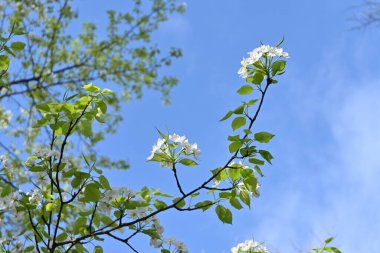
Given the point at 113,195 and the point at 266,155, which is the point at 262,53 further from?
the point at 113,195

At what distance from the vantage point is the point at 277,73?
70.0 inches

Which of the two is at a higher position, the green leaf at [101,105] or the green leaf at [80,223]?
the green leaf at [101,105]

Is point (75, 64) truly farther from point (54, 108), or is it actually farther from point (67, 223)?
point (54, 108)

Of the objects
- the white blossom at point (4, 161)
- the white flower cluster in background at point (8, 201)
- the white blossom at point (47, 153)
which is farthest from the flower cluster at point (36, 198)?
the white blossom at point (4, 161)

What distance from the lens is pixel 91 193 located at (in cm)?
183

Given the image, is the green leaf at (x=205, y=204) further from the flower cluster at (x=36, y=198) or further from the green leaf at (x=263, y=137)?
the flower cluster at (x=36, y=198)

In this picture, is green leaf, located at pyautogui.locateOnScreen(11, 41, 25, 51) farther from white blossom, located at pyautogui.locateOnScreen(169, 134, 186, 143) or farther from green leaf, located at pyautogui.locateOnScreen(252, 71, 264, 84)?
green leaf, located at pyautogui.locateOnScreen(252, 71, 264, 84)

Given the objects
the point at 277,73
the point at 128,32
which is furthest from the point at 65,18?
the point at 277,73

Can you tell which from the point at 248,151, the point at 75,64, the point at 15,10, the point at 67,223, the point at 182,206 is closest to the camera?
the point at 248,151

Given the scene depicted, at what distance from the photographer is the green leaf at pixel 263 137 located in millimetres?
1711

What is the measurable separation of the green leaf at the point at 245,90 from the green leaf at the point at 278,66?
10cm

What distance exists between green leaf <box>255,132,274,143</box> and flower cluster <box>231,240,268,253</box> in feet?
1.42

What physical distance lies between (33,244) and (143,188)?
25.5 inches

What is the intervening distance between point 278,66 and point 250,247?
0.70 m
